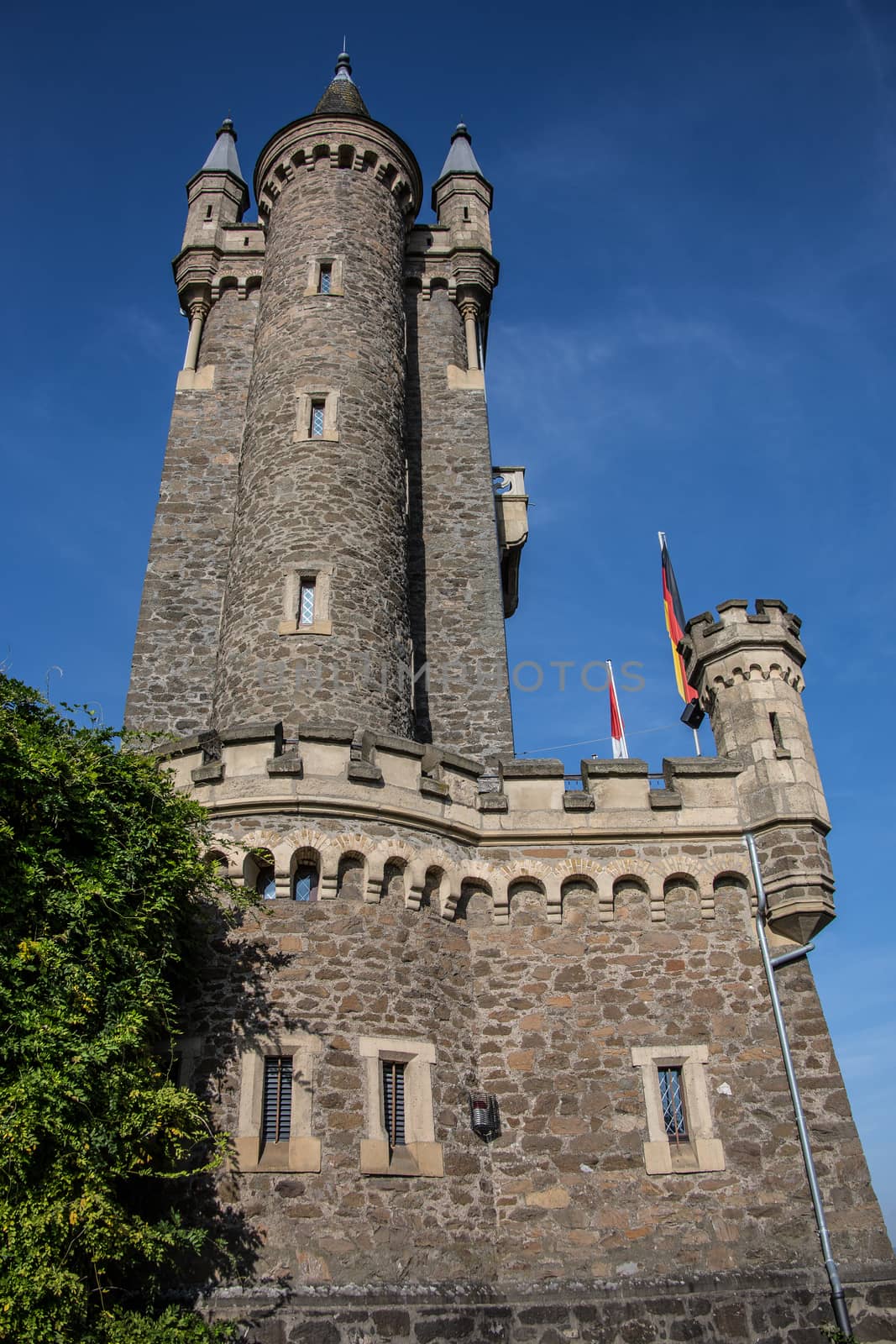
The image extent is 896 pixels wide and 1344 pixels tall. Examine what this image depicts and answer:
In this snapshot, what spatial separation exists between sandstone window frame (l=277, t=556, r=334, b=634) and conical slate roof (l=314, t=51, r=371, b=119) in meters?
9.46

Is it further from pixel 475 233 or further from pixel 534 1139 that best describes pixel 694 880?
pixel 475 233

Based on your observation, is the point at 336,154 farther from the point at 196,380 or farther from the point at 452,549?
the point at 452,549

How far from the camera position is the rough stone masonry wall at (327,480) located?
1423 centimetres

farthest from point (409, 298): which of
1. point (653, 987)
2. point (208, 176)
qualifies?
point (653, 987)

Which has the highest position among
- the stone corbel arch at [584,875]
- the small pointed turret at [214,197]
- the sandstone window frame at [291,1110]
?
the small pointed turret at [214,197]

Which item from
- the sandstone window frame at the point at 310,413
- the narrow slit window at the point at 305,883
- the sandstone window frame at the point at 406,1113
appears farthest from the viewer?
the sandstone window frame at the point at 310,413

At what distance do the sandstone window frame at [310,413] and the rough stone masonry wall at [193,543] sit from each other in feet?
7.32

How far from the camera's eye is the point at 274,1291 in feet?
30.1

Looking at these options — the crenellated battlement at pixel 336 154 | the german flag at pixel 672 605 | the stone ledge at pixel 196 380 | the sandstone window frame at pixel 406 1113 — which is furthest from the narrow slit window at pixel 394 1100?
the crenellated battlement at pixel 336 154

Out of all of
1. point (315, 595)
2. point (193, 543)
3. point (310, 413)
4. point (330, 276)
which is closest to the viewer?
point (315, 595)

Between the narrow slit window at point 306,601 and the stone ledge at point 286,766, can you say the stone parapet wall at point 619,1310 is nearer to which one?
the stone ledge at point 286,766

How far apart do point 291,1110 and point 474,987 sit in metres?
2.39

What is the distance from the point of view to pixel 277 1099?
10.1 m

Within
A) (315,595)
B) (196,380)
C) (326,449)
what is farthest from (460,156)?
(315,595)
